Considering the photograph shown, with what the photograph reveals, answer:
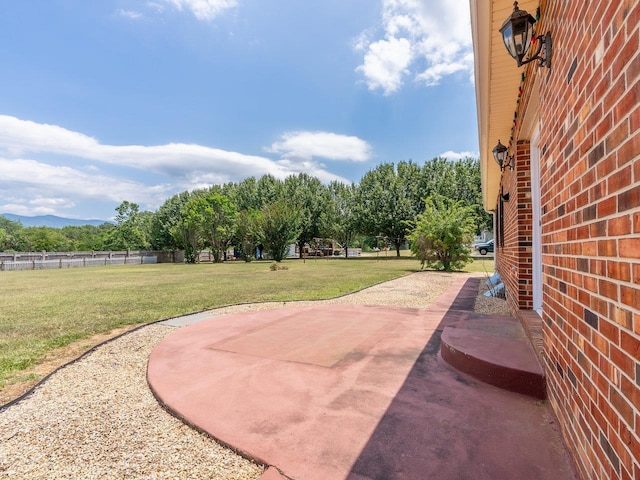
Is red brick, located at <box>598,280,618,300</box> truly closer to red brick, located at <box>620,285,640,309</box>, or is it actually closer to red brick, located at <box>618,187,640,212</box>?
red brick, located at <box>620,285,640,309</box>

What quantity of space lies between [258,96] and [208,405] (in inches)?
743

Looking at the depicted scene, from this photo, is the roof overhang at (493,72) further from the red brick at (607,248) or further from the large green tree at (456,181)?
the large green tree at (456,181)

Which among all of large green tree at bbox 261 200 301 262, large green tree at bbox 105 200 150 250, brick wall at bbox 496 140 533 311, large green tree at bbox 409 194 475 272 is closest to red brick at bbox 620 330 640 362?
brick wall at bbox 496 140 533 311

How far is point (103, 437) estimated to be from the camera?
226cm

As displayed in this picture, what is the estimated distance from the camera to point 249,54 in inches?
512

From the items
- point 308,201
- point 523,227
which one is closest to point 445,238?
point 523,227

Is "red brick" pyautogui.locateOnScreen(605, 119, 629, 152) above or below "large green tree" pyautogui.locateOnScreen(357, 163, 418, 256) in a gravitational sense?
below

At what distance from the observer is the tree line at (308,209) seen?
29.1m

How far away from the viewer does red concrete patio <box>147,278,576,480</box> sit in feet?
6.00

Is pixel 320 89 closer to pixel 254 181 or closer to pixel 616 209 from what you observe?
pixel 616 209

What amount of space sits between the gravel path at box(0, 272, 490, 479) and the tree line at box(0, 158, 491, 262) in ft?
72.5

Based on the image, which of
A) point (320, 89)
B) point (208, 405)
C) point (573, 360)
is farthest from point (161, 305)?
point (320, 89)

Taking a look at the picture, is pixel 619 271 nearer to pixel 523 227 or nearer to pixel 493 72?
pixel 493 72

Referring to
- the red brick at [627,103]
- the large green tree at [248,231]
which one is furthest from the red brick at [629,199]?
the large green tree at [248,231]
